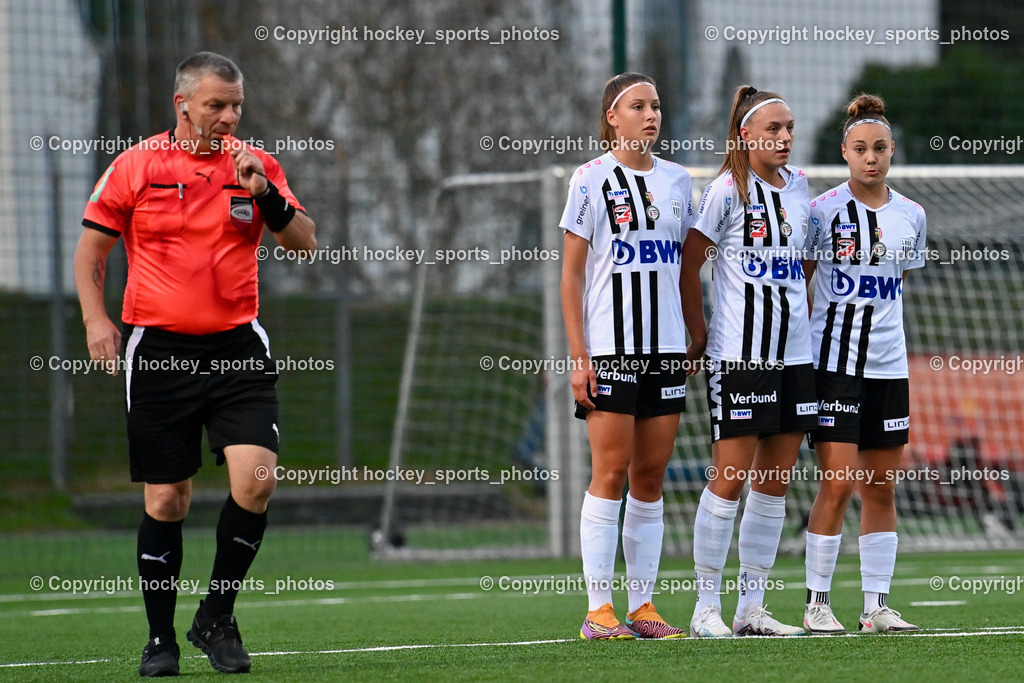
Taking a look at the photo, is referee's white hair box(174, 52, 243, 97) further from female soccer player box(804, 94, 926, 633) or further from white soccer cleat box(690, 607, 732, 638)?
white soccer cleat box(690, 607, 732, 638)

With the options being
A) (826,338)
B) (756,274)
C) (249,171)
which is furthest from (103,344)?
(826,338)

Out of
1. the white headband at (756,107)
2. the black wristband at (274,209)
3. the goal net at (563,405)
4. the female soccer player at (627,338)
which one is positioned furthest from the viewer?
the goal net at (563,405)

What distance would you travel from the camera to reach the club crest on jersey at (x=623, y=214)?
5312mm

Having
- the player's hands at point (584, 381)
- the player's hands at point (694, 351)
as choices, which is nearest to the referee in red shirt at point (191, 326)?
the player's hands at point (584, 381)

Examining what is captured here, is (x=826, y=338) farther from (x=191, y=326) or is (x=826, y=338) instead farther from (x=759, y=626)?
(x=191, y=326)

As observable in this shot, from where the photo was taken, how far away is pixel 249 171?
15.0 feet

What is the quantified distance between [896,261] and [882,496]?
39.2 inches

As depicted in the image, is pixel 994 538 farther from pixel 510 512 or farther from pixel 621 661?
pixel 621 661

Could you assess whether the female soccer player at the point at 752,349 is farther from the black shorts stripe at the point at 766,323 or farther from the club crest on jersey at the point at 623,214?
the club crest on jersey at the point at 623,214

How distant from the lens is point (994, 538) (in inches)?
417

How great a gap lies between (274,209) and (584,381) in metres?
1.38

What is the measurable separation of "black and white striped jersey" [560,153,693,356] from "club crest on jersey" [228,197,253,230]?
1268mm

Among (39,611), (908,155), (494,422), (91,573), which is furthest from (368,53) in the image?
(39,611)

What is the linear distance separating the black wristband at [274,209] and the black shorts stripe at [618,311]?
1.32m
